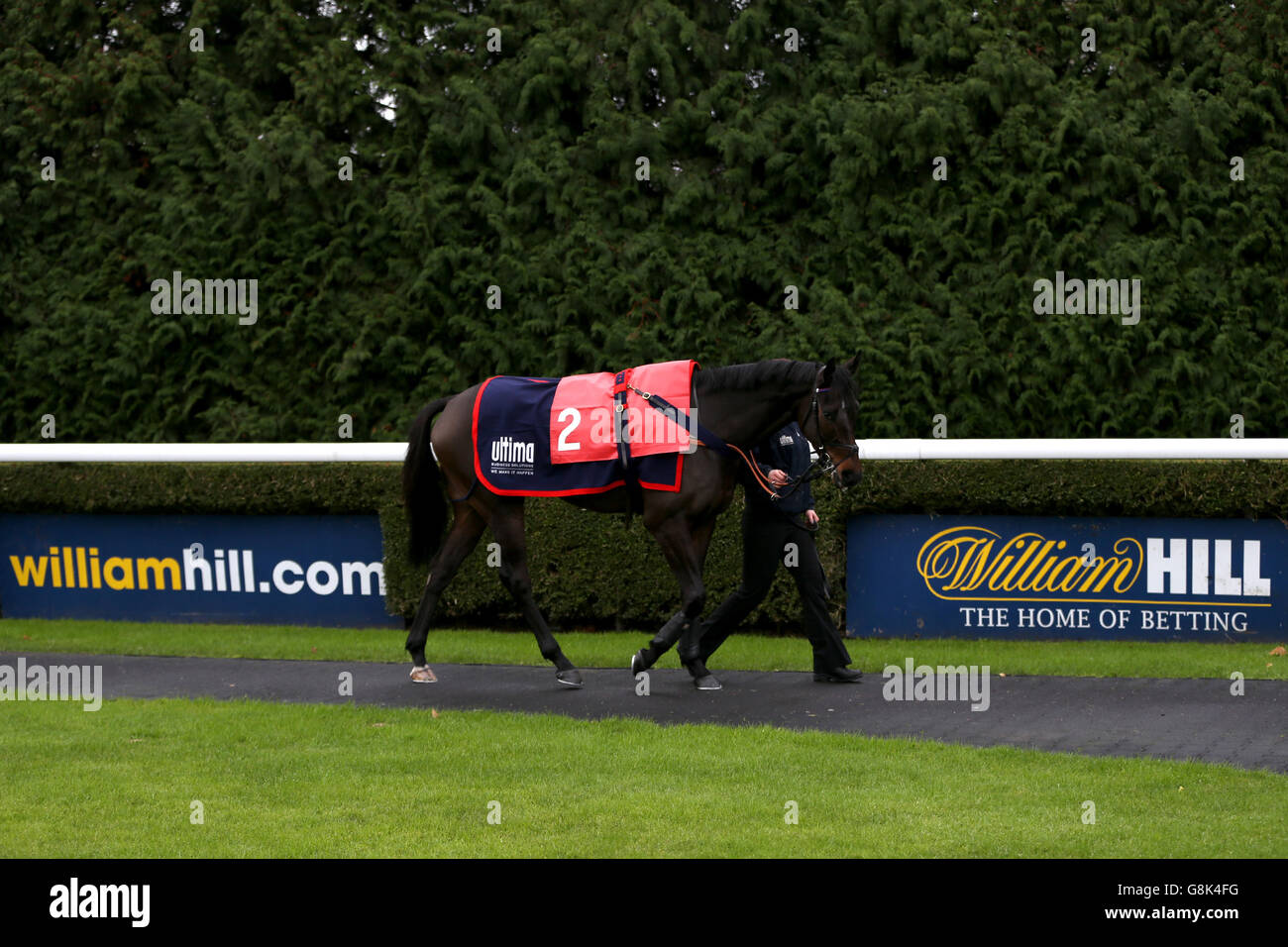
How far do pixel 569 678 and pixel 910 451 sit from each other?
3114 mm

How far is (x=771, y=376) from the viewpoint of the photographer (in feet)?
24.9

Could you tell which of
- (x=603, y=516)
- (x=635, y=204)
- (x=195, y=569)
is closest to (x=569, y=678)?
(x=603, y=516)

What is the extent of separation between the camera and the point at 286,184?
1330 cm

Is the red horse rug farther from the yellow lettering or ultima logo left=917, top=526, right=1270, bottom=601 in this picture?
the yellow lettering

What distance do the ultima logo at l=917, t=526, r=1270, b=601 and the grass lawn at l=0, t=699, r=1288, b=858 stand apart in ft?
11.2

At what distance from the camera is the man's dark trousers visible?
796 cm

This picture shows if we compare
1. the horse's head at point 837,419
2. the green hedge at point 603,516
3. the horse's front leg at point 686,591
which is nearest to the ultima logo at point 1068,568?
the green hedge at point 603,516

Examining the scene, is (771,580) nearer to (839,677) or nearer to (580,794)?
(839,677)

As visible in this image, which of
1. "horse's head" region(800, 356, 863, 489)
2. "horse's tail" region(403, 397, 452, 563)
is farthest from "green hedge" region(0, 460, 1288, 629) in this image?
"horse's head" region(800, 356, 863, 489)

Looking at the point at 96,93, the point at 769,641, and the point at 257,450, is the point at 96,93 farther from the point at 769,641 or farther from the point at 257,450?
the point at 769,641

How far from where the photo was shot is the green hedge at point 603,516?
927cm

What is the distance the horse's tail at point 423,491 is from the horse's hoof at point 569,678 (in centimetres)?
130

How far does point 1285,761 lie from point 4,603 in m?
9.83

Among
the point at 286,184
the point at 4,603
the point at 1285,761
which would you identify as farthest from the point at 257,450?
the point at 1285,761
